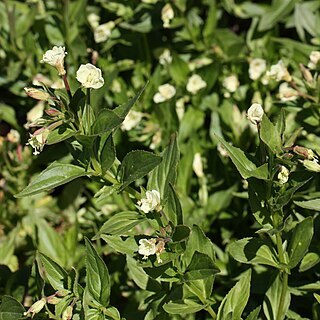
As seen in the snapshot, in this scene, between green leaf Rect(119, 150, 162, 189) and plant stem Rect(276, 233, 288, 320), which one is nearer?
green leaf Rect(119, 150, 162, 189)

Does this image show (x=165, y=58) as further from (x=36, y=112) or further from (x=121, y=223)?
(x=121, y=223)

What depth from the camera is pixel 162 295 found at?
2.13 meters

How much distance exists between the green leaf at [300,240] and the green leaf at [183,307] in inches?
11.9

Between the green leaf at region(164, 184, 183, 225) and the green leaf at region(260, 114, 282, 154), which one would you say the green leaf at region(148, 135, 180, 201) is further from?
the green leaf at region(260, 114, 282, 154)

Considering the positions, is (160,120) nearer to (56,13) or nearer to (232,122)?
(232,122)

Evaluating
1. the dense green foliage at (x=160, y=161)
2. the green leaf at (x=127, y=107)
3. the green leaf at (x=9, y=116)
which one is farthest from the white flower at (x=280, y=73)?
the green leaf at (x=9, y=116)

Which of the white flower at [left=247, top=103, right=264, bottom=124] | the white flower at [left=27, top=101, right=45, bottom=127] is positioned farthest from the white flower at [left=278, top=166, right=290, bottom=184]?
the white flower at [left=27, top=101, right=45, bottom=127]

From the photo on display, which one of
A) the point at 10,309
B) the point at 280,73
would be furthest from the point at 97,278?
the point at 280,73

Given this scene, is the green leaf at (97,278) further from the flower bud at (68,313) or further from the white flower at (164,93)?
the white flower at (164,93)

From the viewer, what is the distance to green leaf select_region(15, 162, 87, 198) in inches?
71.4

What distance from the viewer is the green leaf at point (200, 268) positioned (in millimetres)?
1864

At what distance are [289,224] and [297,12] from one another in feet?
4.34

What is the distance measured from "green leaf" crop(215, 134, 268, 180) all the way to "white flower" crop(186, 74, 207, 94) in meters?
1.06

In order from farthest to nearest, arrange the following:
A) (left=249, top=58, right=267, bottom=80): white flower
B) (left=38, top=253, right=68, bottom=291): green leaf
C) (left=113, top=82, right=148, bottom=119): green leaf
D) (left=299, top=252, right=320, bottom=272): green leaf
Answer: (left=249, top=58, right=267, bottom=80): white flower < (left=299, top=252, right=320, bottom=272): green leaf < (left=38, top=253, right=68, bottom=291): green leaf < (left=113, top=82, right=148, bottom=119): green leaf
